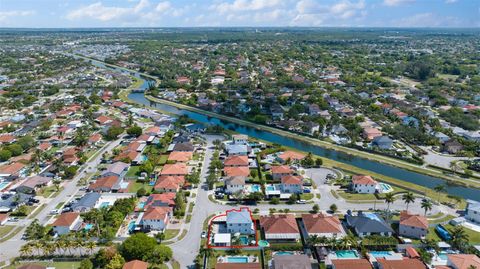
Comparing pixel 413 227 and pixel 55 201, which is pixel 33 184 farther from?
pixel 413 227

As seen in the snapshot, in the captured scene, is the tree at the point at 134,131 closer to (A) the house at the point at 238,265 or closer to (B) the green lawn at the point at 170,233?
(B) the green lawn at the point at 170,233

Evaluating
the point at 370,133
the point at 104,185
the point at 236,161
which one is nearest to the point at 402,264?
the point at 236,161

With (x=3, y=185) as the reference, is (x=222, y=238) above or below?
above

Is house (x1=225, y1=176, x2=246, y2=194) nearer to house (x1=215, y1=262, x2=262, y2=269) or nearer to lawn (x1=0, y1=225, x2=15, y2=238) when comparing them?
house (x1=215, y1=262, x2=262, y2=269)

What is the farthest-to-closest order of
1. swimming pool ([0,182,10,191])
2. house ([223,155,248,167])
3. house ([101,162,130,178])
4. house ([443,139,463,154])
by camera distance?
house ([443,139,463,154])
house ([223,155,248,167])
house ([101,162,130,178])
swimming pool ([0,182,10,191])

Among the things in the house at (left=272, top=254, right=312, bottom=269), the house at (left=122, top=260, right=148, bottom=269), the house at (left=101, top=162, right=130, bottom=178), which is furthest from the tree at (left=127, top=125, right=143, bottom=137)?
the house at (left=272, top=254, right=312, bottom=269)

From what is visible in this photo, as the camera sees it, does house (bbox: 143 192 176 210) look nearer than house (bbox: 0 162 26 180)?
Yes
